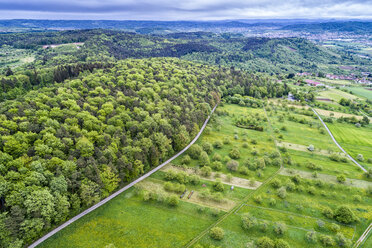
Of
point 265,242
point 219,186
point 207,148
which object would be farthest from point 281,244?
point 207,148

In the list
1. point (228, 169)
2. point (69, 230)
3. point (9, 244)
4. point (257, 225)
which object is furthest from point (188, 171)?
point (9, 244)

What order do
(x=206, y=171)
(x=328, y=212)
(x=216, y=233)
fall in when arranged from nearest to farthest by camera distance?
1. (x=216, y=233)
2. (x=328, y=212)
3. (x=206, y=171)

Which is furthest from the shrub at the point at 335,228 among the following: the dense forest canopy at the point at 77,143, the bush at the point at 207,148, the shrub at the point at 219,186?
the dense forest canopy at the point at 77,143

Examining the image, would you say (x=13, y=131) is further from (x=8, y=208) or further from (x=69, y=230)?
(x=69, y=230)

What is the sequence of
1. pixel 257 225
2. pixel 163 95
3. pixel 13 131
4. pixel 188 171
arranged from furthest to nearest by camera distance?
pixel 163 95
pixel 188 171
pixel 13 131
pixel 257 225

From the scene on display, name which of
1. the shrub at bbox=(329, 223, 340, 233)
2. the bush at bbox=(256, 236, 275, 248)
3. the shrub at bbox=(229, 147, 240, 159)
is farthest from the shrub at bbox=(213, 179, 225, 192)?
the shrub at bbox=(329, 223, 340, 233)

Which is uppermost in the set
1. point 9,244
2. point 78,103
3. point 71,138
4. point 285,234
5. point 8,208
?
point 78,103

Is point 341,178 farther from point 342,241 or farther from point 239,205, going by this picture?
point 239,205
